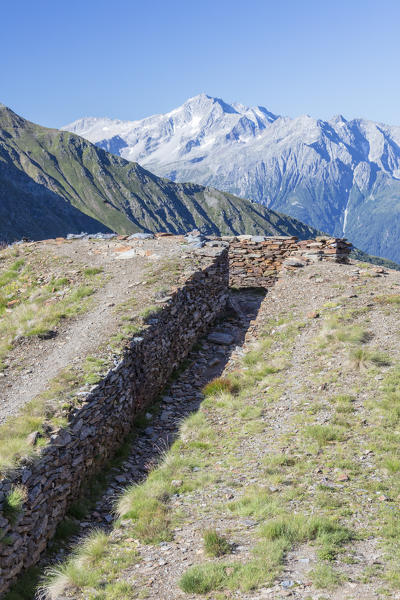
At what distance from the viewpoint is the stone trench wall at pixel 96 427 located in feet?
29.3

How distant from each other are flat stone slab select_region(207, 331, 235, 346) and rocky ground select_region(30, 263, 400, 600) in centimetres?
47

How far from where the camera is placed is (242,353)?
18.3 m

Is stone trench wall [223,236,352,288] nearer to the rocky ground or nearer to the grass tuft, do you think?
the rocky ground

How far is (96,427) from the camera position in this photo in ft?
39.8

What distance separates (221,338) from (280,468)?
10.3m

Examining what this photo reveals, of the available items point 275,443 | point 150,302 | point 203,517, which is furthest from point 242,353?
point 203,517

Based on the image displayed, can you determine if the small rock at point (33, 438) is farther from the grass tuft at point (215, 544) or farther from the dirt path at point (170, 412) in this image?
the grass tuft at point (215, 544)

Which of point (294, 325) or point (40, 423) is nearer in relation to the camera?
point (40, 423)

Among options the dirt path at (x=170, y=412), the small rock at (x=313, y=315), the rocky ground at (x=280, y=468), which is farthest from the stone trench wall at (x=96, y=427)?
the small rock at (x=313, y=315)

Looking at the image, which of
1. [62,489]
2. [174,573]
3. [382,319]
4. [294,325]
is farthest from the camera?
[294,325]

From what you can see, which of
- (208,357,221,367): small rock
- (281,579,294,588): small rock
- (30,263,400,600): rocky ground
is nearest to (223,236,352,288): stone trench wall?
(30,263,400,600): rocky ground

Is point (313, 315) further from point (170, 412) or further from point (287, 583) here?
point (287, 583)

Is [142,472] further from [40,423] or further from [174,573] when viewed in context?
[174,573]

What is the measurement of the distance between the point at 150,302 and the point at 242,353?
424cm
